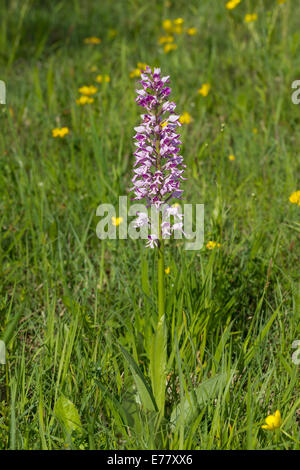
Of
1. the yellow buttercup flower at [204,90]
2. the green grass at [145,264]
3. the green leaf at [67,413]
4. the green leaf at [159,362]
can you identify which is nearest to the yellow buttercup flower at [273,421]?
the green grass at [145,264]

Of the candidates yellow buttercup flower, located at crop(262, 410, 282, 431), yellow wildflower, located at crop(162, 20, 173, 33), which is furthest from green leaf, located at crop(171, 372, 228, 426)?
yellow wildflower, located at crop(162, 20, 173, 33)

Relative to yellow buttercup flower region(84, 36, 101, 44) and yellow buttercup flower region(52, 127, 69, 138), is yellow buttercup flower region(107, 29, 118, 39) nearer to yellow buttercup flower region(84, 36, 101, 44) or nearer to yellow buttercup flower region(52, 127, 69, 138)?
yellow buttercup flower region(84, 36, 101, 44)

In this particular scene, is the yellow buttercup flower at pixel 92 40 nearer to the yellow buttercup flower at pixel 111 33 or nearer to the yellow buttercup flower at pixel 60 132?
the yellow buttercup flower at pixel 111 33

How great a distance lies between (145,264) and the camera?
189 cm

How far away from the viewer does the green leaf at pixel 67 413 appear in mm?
1610

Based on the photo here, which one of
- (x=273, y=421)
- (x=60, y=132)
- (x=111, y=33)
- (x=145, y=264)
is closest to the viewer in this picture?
(x=273, y=421)

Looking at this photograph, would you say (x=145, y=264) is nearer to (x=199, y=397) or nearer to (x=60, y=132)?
(x=199, y=397)

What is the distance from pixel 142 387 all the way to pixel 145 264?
0.49 m

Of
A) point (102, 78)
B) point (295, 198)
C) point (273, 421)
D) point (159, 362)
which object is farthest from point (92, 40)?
point (273, 421)

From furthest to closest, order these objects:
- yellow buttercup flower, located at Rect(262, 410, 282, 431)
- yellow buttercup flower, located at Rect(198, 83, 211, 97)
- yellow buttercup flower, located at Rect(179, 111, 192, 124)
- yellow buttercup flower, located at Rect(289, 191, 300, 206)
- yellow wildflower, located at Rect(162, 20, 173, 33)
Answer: yellow wildflower, located at Rect(162, 20, 173, 33), yellow buttercup flower, located at Rect(198, 83, 211, 97), yellow buttercup flower, located at Rect(179, 111, 192, 124), yellow buttercup flower, located at Rect(289, 191, 300, 206), yellow buttercup flower, located at Rect(262, 410, 282, 431)

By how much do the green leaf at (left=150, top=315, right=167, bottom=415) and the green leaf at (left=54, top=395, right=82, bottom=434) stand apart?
25 cm

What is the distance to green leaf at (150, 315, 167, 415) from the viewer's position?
1.55 metres

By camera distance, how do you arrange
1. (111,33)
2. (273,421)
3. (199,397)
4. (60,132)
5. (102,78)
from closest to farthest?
(273,421) < (199,397) < (60,132) < (102,78) < (111,33)

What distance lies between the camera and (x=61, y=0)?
642 centimetres
